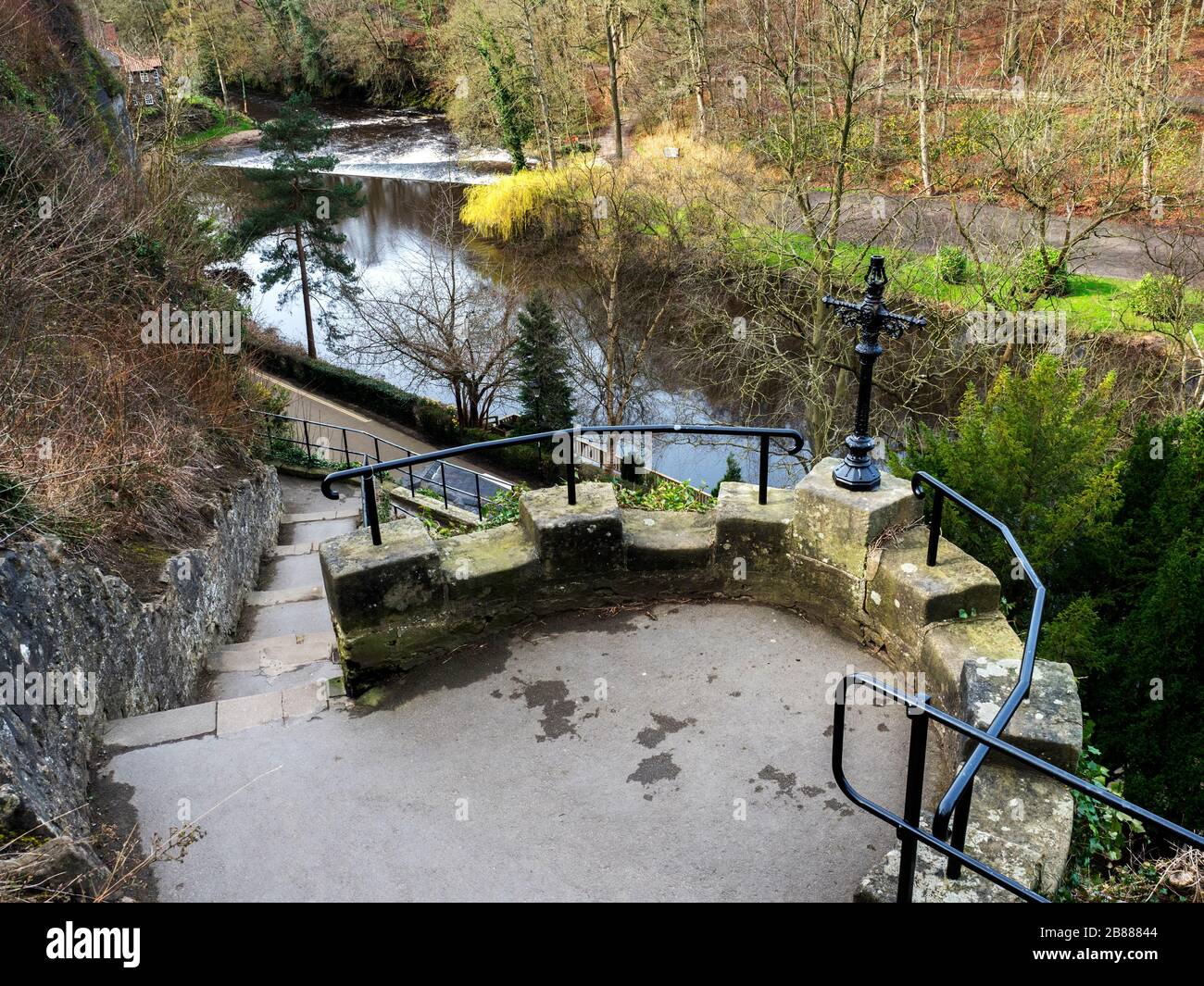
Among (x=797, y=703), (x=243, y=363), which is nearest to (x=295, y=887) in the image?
(x=797, y=703)

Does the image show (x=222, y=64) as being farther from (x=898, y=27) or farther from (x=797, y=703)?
(x=797, y=703)

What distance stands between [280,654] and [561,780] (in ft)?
17.2

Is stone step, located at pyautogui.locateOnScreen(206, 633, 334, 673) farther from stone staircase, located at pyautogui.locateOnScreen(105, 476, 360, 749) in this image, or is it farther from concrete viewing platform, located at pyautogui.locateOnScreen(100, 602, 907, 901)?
concrete viewing platform, located at pyautogui.locateOnScreen(100, 602, 907, 901)

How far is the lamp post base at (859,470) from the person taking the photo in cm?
543

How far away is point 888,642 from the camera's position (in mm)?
5324

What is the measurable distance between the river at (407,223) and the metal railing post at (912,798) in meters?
17.5

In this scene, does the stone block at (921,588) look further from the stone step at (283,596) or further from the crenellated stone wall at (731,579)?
the stone step at (283,596)

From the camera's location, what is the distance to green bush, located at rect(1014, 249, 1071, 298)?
63.3 feet

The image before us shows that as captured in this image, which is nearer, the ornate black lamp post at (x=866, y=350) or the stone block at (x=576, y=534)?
the ornate black lamp post at (x=866, y=350)

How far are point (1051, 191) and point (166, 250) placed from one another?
17188 mm

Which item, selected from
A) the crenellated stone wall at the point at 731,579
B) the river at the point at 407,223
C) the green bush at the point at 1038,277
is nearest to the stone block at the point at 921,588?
the crenellated stone wall at the point at 731,579

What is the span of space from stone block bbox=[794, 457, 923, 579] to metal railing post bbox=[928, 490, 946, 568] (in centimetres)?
27

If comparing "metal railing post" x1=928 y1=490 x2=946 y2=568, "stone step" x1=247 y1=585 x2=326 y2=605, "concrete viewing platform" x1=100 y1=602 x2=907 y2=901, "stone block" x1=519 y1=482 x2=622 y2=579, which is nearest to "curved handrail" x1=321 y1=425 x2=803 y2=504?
"stone block" x1=519 y1=482 x2=622 y2=579
